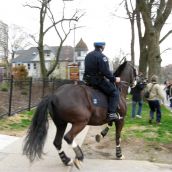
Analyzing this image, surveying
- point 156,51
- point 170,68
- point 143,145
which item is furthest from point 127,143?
point 170,68

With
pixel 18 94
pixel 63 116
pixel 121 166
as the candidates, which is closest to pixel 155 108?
pixel 18 94

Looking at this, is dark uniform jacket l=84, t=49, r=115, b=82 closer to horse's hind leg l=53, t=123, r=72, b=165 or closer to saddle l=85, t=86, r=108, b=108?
saddle l=85, t=86, r=108, b=108

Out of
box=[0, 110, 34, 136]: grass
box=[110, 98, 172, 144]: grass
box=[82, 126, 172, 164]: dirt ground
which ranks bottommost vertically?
box=[82, 126, 172, 164]: dirt ground

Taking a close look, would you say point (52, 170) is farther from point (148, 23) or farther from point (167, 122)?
point (148, 23)

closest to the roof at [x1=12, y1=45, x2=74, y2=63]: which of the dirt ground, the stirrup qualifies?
the dirt ground

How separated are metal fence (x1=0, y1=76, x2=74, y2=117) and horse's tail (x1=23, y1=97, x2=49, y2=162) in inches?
255

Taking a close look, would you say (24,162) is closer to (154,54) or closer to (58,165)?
(58,165)

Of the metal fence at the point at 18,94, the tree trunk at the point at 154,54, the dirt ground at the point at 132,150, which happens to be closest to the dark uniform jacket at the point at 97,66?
the dirt ground at the point at 132,150

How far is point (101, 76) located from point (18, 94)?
10.6 meters

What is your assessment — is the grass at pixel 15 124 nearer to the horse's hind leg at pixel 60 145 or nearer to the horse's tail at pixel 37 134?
the horse's hind leg at pixel 60 145

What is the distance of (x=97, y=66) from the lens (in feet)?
26.5

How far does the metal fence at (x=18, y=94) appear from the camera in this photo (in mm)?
15109

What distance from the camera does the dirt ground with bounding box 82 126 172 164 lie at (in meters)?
8.78

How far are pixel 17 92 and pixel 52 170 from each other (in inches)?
431
